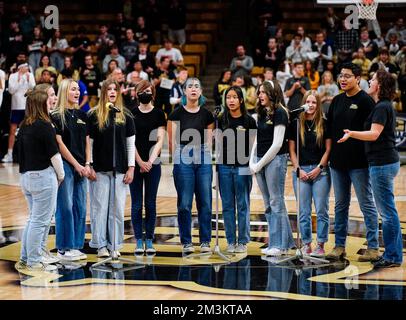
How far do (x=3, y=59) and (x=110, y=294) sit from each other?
1417cm

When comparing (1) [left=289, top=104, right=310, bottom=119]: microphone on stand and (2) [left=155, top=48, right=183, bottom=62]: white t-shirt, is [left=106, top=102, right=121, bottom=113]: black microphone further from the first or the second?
(2) [left=155, top=48, right=183, bottom=62]: white t-shirt

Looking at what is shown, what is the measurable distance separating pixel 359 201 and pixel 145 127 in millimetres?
2165

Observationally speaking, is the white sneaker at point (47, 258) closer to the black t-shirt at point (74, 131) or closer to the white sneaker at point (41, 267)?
the white sneaker at point (41, 267)

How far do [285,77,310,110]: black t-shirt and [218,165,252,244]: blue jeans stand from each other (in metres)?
6.82

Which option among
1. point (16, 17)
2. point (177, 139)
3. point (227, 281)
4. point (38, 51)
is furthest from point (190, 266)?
point (16, 17)

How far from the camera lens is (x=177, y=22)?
2152 centimetres

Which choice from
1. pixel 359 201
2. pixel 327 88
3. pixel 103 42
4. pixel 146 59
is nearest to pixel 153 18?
pixel 103 42

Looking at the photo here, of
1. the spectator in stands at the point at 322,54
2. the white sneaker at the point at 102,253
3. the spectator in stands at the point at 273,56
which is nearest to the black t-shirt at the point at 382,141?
the white sneaker at the point at 102,253

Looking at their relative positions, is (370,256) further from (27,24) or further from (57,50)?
(27,24)

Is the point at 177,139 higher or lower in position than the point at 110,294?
higher

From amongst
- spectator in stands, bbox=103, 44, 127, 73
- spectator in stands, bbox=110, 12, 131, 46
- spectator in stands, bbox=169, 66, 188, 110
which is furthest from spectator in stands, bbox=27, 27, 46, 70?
spectator in stands, bbox=169, 66, 188, 110

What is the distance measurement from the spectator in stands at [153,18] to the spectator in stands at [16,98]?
5.69 meters

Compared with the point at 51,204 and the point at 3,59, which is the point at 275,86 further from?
the point at 3,59
